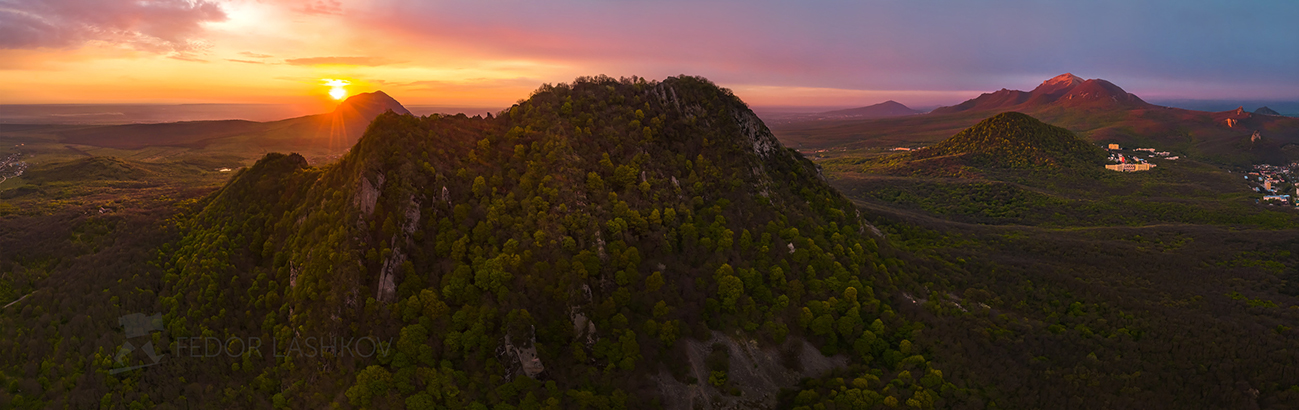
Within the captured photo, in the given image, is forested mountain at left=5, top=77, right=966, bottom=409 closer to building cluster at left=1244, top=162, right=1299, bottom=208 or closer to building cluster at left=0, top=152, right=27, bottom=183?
building cluster at left=0, top=152, right=27, bottom=183

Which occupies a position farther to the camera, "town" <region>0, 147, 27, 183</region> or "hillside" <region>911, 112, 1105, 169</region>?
"hillside" <region>911, 112, 1105, 169</region>

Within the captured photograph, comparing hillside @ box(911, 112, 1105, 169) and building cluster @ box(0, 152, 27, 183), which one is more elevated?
hillside @ box(911, 112, 1105, 169)

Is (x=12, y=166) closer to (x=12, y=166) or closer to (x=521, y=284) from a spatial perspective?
(x=12, y=166)

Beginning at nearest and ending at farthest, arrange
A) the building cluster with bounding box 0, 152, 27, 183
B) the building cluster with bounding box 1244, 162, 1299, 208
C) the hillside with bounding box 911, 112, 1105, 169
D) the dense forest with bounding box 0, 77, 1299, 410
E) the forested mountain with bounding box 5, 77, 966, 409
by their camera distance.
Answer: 1. the forested mountain with bounding box 5, 77, 966, 409
2. the dense forest with bounding box 0, 77, 1299, 410
3. the building cluster with bounding box 0, 152, 27, 183
4. the building cluster with bounding box 1244, 162, 1299, 208
5. the hillside with bounding box 911, 112, 1105, 169

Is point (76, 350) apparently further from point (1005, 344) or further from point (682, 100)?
point (1005, 344)

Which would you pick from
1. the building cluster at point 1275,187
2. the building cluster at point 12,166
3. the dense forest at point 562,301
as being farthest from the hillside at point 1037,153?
the building cluster at point 12,166

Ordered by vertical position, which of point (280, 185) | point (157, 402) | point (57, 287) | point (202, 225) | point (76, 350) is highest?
point (280, 185)

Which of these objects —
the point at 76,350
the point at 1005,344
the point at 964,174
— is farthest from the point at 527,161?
the point at 964,174

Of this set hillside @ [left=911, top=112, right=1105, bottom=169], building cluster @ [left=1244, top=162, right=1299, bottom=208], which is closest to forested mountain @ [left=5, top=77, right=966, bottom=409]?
hillside @ [left=911, top=112, right=1105, bottom=169]

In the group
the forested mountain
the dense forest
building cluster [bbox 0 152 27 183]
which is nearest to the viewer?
the forested mountain
